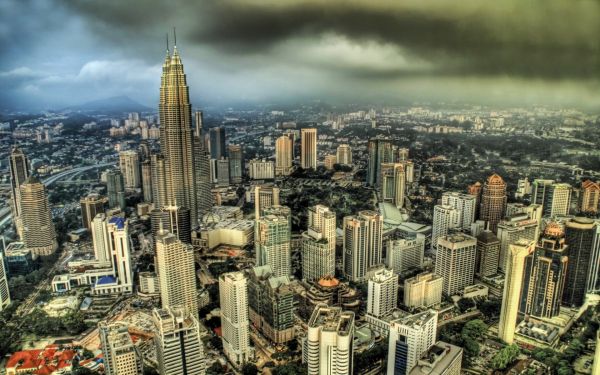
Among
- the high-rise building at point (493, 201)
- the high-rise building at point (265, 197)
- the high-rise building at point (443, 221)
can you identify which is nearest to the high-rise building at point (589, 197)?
the high-rise building at point (493, 201)

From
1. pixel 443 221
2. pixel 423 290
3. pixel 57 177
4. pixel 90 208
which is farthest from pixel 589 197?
pixel 57 177

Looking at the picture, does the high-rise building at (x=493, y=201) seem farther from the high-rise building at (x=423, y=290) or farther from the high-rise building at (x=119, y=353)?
the high-rise building at (x=119, y=353)

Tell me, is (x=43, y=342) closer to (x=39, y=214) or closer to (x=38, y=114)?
(x=39, y=214)

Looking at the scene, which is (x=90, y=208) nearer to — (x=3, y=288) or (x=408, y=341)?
(x=3, y=288)

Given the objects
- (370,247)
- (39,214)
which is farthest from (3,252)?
(370,247)

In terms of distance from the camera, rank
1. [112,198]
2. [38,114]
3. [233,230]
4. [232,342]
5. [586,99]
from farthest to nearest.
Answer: [112,198]
[233,230]
[38,114]
[586,99]
[232,342]

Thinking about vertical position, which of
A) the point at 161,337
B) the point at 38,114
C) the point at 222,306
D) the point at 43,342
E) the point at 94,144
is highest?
the point at 38,114
